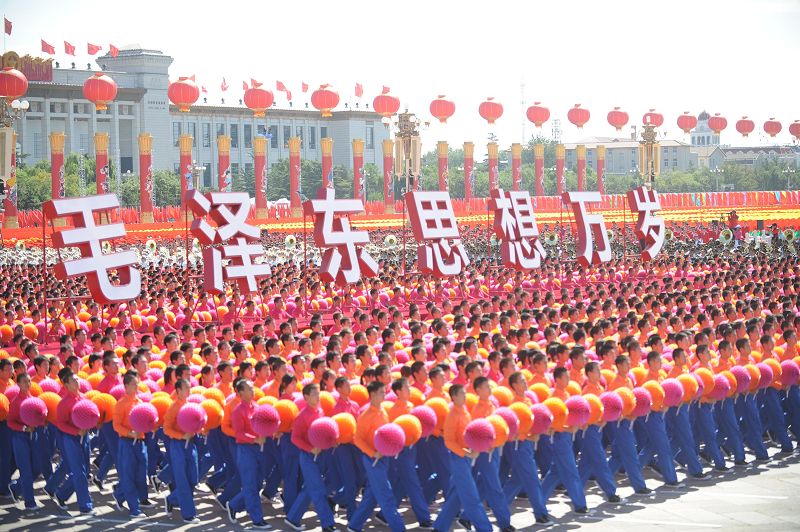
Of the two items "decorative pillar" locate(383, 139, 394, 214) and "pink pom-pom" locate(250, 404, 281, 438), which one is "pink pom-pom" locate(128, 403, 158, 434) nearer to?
"pink pom-pom" locate(250, 404, 281, 438)

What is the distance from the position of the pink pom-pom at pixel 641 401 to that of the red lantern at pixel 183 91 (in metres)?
30.9

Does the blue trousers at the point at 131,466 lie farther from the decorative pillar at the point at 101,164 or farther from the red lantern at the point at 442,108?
A: the red lantern at the point at 442,108

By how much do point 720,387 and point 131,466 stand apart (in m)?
4.88

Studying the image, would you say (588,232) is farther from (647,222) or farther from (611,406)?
(611,406)

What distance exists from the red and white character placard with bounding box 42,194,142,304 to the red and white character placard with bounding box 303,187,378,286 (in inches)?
117

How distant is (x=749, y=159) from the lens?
99500 millimetres

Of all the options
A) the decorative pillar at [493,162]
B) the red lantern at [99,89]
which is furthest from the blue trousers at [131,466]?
the decorative pillar at [493,162]

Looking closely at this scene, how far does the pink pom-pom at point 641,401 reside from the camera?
927 centimetres

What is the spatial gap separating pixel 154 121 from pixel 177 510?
58843 mm

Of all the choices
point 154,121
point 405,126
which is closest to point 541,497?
point 405,126

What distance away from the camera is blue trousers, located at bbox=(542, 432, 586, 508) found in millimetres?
8711

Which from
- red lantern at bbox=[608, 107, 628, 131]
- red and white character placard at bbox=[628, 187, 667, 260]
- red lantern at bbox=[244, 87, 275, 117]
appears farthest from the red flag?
red and white character placard at bbox=[628, 187, 667, 260]

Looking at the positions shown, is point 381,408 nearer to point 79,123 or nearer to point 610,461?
point 610,461

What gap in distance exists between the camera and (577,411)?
866 centimetres
